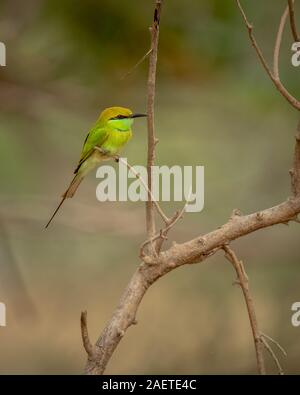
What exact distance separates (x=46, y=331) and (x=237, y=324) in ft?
2.63

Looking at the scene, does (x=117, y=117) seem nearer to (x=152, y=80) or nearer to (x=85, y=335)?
(x=152, y=80)

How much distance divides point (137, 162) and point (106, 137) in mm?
1346

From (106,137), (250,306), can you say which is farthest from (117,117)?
(250,306)

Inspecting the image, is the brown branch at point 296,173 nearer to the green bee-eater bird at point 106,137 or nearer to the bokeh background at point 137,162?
the green bee-eater bird at point 106,137

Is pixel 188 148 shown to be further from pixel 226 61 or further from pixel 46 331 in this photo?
pixel 46 331

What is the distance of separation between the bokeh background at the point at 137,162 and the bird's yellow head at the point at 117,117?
3.95 ft

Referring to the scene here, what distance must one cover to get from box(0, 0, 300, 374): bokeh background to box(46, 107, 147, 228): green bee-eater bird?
1.14 meters

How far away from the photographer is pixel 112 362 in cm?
337

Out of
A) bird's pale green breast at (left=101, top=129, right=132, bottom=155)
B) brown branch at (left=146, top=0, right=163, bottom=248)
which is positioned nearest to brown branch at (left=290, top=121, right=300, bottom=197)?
brown branch at (left=146, top=0, right=163, bottom=248)

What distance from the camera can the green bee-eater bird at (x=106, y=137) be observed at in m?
1.55

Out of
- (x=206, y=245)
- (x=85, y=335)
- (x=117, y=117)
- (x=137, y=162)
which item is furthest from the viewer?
(x=137, y=162)

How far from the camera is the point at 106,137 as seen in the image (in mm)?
1574

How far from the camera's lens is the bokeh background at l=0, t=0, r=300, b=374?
2865mm

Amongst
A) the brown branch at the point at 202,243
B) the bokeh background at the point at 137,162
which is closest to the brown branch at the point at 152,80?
the brown branch at the point at 202,243
